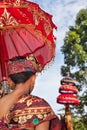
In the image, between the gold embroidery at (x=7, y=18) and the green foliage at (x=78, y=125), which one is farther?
the green foliage at (x=78, y=125)

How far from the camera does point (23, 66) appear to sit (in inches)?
125

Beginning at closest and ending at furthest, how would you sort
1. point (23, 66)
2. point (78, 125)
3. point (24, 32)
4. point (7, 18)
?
point (23, 66) < point (24, 32) < point (7, 18) < point (78, 125)

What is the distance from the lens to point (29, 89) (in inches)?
127

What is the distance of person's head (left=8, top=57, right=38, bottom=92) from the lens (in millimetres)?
3170

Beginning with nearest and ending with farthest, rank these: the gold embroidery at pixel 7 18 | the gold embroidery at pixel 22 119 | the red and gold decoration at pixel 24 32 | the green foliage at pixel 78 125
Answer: the gold embroidery at pixel 22 119 → the red and gold decoration at pixel 24 32 → the gold embroidery at pixel 7 18 → the green foliage at pixel 78 125

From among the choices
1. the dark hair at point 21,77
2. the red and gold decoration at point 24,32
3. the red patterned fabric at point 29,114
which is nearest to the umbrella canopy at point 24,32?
the red and gold decoration at point 24,32

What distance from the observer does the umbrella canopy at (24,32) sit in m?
3.75

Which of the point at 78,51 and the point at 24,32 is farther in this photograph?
the point at 78,51

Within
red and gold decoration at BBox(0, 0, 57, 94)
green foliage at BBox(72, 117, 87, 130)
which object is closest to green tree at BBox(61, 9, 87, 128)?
green foliage at BBox(72, 117, 87, 130)

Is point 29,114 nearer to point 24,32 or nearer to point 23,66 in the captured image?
point 23,66

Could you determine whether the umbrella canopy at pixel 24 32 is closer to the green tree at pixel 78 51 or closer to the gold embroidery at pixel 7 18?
the gold embroidery at pixel 7 18

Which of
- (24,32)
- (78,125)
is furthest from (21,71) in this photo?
(78,125)

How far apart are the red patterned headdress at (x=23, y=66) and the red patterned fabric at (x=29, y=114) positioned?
0.63ft

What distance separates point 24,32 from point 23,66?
61cm
